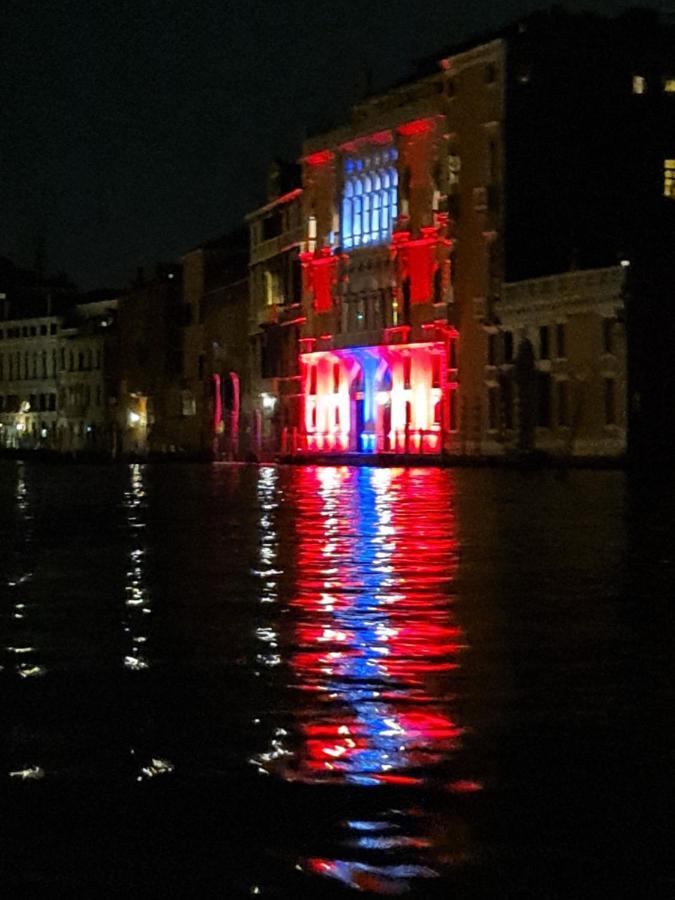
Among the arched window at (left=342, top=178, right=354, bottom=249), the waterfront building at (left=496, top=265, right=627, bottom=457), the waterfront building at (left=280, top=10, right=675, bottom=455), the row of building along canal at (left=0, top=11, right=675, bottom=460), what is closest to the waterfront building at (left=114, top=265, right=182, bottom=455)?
the row of building along canal at (left=0, top=11, right=675, bottom=460)

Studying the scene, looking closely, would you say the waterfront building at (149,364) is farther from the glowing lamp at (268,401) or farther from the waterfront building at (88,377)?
the glowing lamp at (268,401)

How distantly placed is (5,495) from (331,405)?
48141 mm

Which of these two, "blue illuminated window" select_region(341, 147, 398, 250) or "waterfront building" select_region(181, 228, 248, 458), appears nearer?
"blue illuminated window" select_region(341, 147, 398, 250)

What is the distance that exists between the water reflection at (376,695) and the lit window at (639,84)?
5678cm

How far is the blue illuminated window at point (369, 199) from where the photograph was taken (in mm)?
83000

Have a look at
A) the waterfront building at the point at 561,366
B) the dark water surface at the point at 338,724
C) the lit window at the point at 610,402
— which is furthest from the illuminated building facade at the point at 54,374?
the dark water surface at the point at 338,724

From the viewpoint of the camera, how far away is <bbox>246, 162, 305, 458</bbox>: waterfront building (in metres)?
91.9

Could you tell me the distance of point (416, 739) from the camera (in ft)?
24.5

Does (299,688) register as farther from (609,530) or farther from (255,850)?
(609,530)

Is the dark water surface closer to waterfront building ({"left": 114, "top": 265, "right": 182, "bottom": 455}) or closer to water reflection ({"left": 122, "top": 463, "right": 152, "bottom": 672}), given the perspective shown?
water reflection ({"left": 122, "top": 463, "right": 152, "bottom": 672})

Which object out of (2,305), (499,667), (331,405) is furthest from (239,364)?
(499,667)

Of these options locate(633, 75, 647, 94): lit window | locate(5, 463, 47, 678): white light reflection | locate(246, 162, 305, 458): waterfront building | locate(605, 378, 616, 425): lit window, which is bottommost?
locate(5, 463, 47, 678): white light reflection

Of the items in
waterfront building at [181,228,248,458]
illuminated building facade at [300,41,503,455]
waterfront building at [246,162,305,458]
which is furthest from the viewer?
waterfront building at [181,228,248,458]

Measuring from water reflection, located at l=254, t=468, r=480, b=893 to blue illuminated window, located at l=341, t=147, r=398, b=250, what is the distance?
212ft
